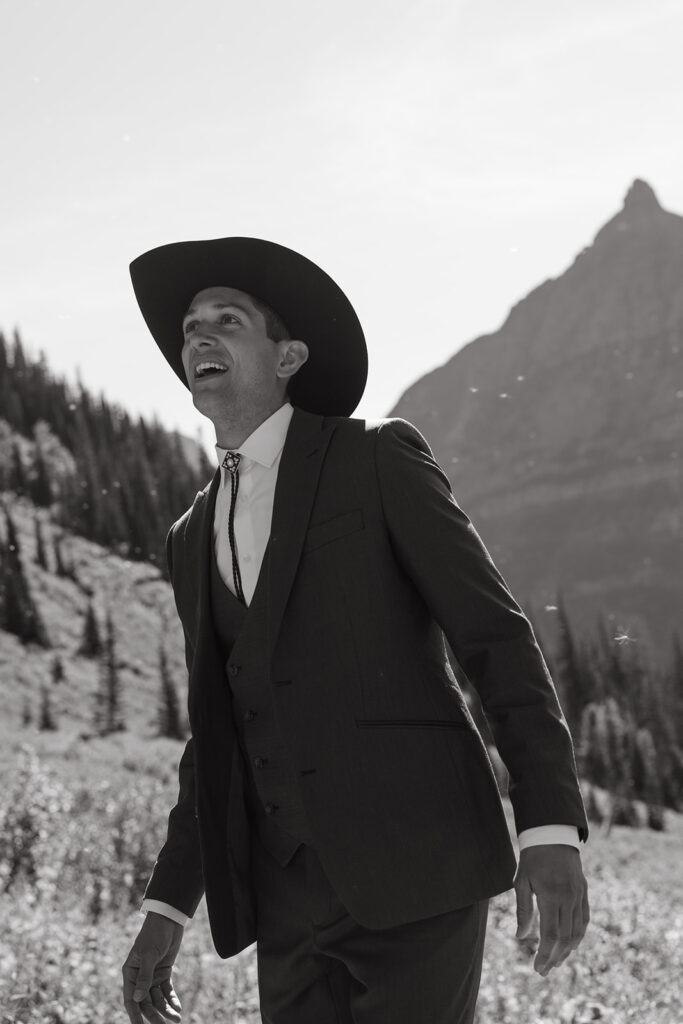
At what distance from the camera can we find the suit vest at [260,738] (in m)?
2.55

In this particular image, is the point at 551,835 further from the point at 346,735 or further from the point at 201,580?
the point at 201,580

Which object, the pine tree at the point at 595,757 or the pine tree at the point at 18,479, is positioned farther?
the pine tree at the point at 18,479

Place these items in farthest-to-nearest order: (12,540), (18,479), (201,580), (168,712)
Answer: (18,479), (12,540), (168,712), (201,580)

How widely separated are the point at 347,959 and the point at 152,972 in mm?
735

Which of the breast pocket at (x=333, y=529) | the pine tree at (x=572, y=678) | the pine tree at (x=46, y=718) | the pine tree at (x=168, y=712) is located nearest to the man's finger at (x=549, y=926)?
the breast pocket at (x=333, y=529)

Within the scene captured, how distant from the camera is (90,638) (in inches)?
2766

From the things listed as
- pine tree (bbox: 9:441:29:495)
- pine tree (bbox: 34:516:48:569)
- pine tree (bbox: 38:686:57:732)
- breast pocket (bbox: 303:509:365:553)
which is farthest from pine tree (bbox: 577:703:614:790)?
breast pocket (bbox: 303:509:365:553)

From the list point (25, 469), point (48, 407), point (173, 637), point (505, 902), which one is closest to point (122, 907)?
point (505, 902)

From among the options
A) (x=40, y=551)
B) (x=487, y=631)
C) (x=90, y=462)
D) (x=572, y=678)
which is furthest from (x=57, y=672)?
(x=487, y=631)

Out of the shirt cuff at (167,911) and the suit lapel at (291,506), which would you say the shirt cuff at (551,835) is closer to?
the suit lapel at (291,506)

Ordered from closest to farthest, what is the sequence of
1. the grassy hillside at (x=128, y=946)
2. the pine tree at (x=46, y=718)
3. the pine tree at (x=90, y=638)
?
1. the grassy hillside at (x=128, y=946)
2. the pine tree at (x=46, y=718)
3. the pine tree at (x=90, y=638)

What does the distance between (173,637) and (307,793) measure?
7845 centimetres

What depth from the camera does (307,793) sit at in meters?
2.41

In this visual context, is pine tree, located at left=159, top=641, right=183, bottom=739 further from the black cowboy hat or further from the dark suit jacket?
the dark suit jacket
